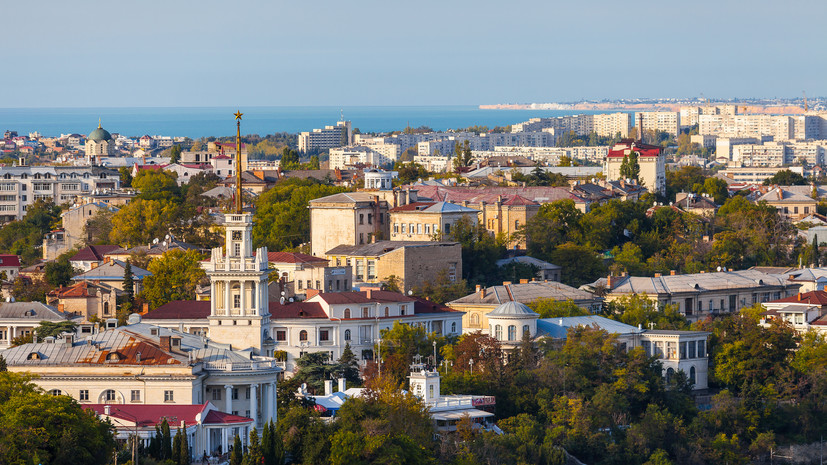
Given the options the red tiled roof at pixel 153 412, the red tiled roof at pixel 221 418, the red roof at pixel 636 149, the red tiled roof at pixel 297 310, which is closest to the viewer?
the red tiled roof at pixel 153 412

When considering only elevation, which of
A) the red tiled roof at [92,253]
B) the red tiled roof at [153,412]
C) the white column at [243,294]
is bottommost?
the red tiled roof at [153,412]

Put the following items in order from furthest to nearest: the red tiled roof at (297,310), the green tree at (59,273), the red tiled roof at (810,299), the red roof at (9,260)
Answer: the red roof at (9,260)
the green tree at (59,273)
the red tiled roof at (810,299)
the red tiled roof at (297,310)

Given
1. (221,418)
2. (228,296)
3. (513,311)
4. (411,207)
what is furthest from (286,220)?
(221,418)

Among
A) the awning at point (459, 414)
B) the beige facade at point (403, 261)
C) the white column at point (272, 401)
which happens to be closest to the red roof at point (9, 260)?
the beige facade at point (403, 261)

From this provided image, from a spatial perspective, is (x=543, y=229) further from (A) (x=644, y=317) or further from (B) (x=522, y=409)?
(B) (x=522, y=409)

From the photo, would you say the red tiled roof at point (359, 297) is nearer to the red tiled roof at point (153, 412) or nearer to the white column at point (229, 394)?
the white column at point (229, 394)

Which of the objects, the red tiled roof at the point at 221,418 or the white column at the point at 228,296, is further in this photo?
the white column at the point at 228,296

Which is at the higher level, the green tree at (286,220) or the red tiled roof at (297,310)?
the green tree at (286,220)
